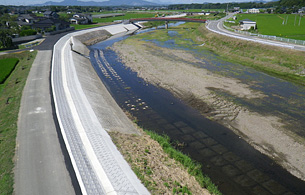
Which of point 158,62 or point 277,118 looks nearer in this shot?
point 277,118

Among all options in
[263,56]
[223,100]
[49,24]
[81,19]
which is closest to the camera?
[223,100]

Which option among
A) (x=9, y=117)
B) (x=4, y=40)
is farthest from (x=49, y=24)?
(x=9, y=117)

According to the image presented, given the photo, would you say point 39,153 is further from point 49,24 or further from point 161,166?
point 49,24

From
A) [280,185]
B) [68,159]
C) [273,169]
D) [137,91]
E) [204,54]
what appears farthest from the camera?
[204,54]

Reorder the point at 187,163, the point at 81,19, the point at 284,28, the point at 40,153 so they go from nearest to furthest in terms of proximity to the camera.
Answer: the point at 40,153
the point at 187,163
the point at 284,28
the point at 81,19

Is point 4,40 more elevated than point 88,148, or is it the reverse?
point 4,40

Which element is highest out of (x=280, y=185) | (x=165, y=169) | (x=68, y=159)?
(x=68, y=159)

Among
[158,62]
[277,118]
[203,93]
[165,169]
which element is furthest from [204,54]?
[165,169]

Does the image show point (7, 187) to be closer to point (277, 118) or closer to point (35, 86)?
point (35, 86)
